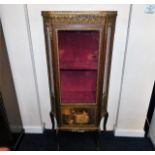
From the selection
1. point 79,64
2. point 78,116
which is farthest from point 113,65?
point 78,116

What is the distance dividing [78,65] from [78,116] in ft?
1.76

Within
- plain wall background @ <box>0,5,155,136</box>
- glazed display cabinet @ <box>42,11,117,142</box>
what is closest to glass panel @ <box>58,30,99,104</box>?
glazed display cabinet @ <box>42,11,117,142</box>

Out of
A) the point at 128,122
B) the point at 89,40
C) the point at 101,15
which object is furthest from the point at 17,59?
the point at 128,122

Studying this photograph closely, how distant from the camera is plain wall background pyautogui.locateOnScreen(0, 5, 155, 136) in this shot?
1721 mm

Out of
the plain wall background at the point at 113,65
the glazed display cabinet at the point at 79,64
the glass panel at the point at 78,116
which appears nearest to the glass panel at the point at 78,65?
the glazed display cabinet at the point at 79,64

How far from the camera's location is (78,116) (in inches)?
78.9

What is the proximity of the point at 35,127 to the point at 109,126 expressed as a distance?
34.0 inches

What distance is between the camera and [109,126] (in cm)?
237

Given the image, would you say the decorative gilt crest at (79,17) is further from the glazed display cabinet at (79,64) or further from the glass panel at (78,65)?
the glass panel at (78,65)

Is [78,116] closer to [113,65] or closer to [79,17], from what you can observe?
[113,65]

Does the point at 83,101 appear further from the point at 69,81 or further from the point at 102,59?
the point at 102,59

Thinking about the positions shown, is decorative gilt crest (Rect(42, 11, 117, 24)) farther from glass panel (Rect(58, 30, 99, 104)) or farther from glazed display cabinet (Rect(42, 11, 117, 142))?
glass panel (Rect(58, 30, 99, 104))

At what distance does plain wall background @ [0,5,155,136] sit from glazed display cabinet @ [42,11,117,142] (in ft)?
0.65

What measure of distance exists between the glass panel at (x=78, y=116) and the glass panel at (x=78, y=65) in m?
0.10
